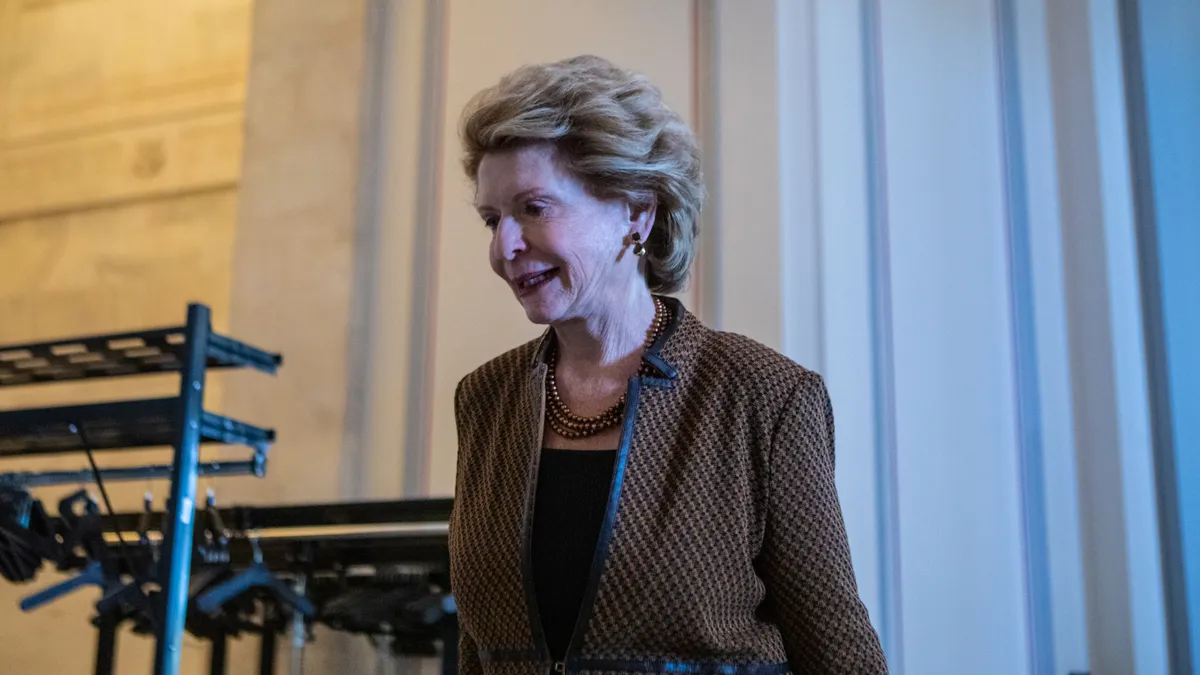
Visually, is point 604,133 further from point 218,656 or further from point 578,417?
point 218,656

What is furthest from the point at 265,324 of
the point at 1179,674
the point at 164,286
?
the point at 1179,674

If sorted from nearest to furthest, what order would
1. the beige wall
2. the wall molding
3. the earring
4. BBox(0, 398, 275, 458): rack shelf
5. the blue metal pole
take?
the earring < the blue metal pole < BBox(0, 398, 275, 458): rack shelf < the wall molding < the beige wall

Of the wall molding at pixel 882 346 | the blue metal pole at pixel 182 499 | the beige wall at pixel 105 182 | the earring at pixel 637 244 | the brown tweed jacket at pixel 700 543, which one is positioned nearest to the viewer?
the brown tweed jacket at pixel 700 543

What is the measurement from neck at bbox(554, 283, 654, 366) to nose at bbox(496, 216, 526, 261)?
0.45 ft

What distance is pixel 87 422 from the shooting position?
8.47 ft

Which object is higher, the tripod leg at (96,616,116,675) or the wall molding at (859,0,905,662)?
the wall molding at (859,0,905,662)

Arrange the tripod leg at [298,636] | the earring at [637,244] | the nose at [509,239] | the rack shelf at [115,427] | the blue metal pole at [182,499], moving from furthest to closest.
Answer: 1. the tripod leg at [298,636]
2. the rack shelf at [115,427]
3. the blue metal pole at [182,499]
4. the earring at [637,244]
5. the nose at [509,239]

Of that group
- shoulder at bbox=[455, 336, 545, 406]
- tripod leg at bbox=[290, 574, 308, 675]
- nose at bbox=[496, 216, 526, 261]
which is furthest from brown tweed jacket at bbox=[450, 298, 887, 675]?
tripod leg at bbox=[290, 574, 308, 675]

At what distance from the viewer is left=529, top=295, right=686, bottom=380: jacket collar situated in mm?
1747

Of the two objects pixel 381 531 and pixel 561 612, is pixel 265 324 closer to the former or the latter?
pixel 381 531

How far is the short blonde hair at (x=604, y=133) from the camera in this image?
1735 millimetres

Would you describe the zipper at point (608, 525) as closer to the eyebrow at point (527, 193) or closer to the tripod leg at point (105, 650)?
the eyebrow at point (527, 193)

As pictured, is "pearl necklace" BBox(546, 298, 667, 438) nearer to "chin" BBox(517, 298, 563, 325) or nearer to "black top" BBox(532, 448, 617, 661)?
"black top" BBox(532, 448, 617, 661)

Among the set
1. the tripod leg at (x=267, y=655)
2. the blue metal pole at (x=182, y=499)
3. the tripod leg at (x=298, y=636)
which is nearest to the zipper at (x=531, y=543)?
the blue metal pole at (x=182, y=499)
